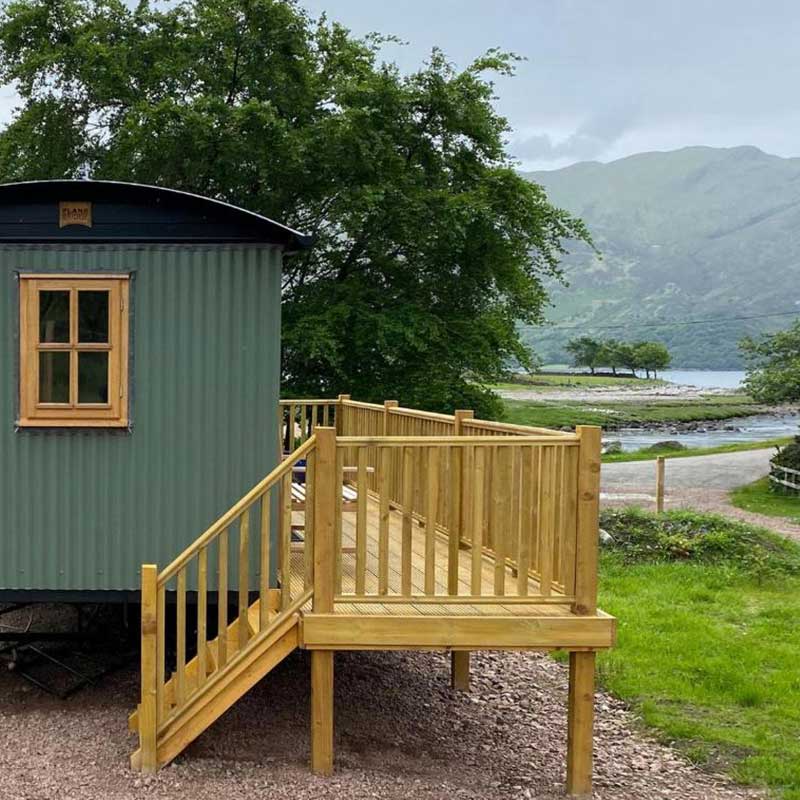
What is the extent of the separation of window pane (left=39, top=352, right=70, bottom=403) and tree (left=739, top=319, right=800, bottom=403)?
20249 mm

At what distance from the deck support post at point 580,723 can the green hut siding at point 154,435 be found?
2.43m

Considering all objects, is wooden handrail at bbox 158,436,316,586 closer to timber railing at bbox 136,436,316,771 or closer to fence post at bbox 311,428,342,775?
timber railing at bbox 136,436,316,771

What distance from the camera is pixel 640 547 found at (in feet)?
41.6

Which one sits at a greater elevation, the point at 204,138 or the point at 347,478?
the point at 204,138

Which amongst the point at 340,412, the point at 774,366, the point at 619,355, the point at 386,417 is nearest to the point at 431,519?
the point at 386,417

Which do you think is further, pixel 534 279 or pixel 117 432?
pixel 534 279

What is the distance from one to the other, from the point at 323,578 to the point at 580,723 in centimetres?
180

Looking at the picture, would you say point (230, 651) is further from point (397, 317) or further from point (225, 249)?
point (397, 317)

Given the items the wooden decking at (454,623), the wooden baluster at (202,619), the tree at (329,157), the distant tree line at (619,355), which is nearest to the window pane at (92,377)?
the wooden baluster at (202,619)

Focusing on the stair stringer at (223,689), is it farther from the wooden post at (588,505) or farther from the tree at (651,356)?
the tree at (651,356)

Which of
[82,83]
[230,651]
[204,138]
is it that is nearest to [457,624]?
[230,651]

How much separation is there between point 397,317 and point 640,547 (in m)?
7.05

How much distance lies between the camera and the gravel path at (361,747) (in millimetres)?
5375

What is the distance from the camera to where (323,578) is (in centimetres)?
536
